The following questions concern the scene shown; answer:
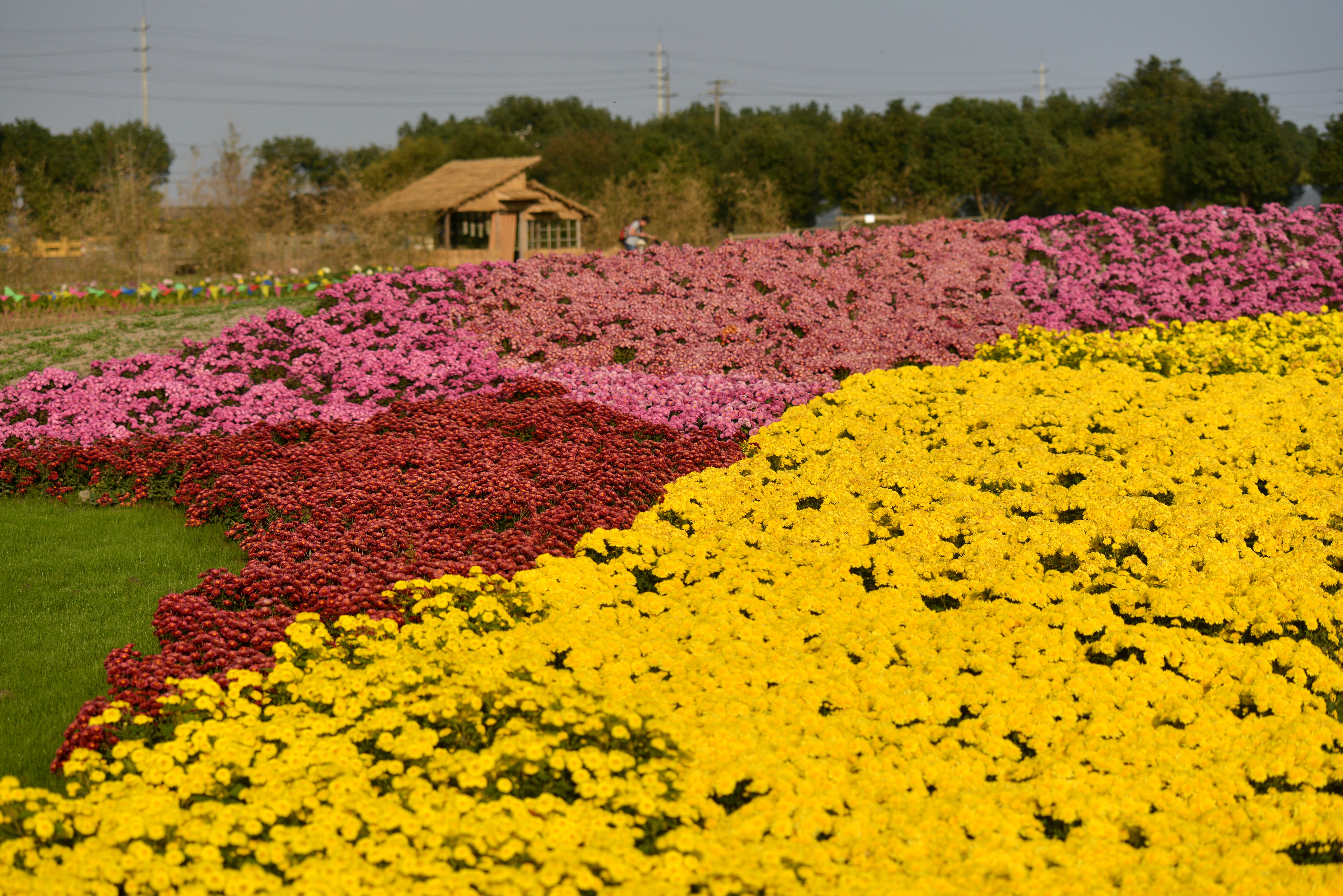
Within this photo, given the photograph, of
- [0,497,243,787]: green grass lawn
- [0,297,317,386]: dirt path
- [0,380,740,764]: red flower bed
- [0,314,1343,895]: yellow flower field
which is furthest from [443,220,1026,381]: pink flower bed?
[0,497,243,787]: green grass lawn

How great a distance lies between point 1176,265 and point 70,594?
53.4 feet

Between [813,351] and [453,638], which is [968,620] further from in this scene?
[813,351]

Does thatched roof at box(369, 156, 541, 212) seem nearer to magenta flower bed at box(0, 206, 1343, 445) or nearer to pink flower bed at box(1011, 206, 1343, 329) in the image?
magenta flower bed at box(0, 206, 1343, 445)

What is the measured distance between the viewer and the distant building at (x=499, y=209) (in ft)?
164

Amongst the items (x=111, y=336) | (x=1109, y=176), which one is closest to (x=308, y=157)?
(x=1109, y=176)

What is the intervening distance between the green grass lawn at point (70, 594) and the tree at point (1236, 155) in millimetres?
56085

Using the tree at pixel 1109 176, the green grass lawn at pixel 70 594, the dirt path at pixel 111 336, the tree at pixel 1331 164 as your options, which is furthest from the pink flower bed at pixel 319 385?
the tree at pixel 1109 176

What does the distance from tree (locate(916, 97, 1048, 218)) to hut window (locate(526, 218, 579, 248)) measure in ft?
71.7

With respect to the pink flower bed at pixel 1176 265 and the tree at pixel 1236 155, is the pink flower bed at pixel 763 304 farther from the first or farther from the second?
the tree at pixel 1236 155

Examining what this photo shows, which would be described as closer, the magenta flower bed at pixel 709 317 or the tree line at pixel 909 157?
the magenta flower bed at pixel 709 317

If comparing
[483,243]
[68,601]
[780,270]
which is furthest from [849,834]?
[483,243]

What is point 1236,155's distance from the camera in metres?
55.6

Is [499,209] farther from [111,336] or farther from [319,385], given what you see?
[319,385]

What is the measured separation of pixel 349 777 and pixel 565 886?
121 cm
